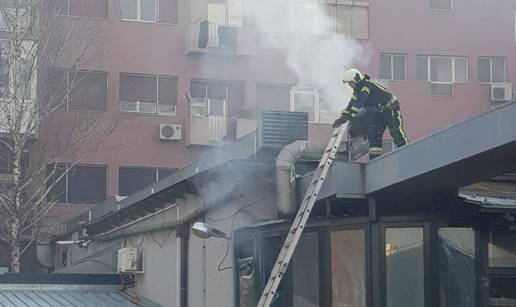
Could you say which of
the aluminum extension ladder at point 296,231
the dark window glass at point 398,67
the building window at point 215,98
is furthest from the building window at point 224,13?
the aluminum extension ladder at point 296,231

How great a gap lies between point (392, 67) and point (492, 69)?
12.0ft

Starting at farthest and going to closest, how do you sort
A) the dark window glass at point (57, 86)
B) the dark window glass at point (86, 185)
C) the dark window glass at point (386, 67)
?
1. the dark window glass at point (386, 67)
2. the dark window glass at point (86, 185)
3. the dark window glass at point (57, 86)

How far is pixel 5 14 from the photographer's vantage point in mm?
26016

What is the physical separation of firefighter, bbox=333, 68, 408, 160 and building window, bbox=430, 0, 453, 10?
24.4m

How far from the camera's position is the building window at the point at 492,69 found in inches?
1394

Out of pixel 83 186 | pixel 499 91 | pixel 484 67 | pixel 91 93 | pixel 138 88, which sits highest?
pixel 484 67

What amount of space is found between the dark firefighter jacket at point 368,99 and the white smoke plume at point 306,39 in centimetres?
848

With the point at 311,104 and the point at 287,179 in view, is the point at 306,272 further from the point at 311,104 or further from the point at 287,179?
the point at 311,104

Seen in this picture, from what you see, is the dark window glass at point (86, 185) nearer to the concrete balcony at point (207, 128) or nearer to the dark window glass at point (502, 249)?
the concrete balcony at point (207, 128)

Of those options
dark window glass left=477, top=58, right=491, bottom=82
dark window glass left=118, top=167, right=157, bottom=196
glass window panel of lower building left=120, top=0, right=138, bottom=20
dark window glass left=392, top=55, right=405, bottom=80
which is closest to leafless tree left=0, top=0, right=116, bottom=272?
dark window glass left=118, top=167, right=157, bottom=196

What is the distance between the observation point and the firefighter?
416 inches

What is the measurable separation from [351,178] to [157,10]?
24224 mm

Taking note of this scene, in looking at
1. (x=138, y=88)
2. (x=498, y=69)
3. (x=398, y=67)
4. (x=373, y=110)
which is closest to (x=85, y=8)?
(x=138, y=88)

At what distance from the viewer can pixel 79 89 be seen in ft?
102
